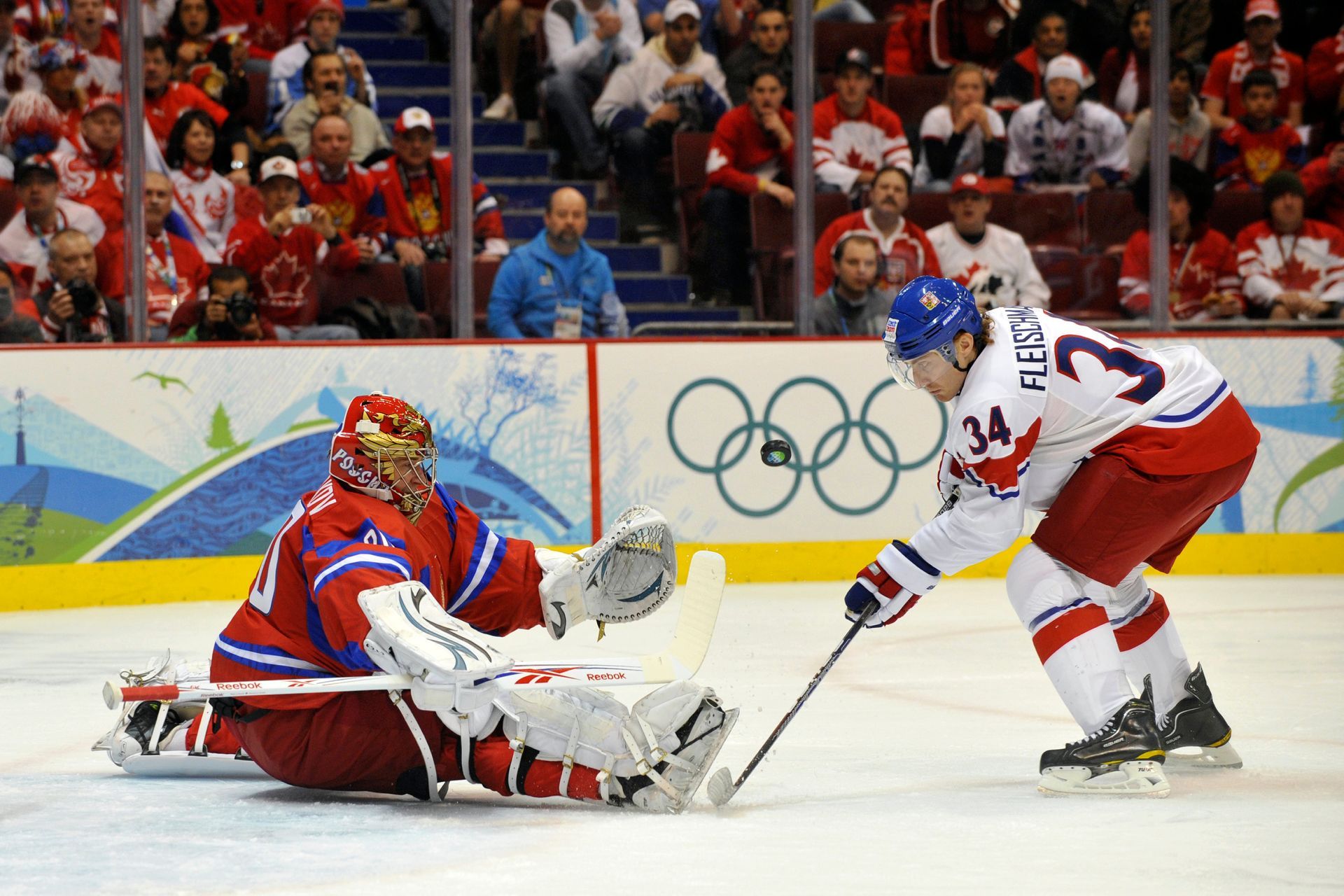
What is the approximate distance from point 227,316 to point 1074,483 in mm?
3953

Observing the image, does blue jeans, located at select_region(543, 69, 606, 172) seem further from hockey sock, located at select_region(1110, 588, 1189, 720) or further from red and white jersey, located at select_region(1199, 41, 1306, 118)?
hockey sock, located at select_region(1110, 588, 1189, 720)

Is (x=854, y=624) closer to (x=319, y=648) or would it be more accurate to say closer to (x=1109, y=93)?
(x=319, y=648)

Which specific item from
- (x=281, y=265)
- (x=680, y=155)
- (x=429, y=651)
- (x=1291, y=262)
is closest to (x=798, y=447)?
(x=680, y=155)

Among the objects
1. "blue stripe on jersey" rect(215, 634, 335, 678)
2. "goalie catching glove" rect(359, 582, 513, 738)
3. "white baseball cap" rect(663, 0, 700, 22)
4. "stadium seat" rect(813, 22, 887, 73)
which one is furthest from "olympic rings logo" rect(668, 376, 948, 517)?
"goalie catching glove" rect(359, 582, 513, 738)

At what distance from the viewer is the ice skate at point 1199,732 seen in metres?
3.59

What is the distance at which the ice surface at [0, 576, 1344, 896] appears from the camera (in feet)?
8.87

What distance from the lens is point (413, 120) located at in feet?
22.6

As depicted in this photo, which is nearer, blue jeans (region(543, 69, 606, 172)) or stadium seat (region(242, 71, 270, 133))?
stadium seat (region(242, 71, 270, 133))

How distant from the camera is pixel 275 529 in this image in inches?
248

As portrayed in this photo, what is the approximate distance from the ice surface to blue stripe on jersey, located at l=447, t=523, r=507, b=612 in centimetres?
39

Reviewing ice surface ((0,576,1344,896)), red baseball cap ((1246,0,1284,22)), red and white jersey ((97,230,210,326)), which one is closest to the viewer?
ice surface ((0,576,1344,896))

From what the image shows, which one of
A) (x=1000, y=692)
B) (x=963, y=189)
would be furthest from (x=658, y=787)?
(x=963, y=189)

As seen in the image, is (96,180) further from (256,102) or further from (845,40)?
(845,40)

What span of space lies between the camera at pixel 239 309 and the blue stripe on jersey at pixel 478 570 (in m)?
3.36
